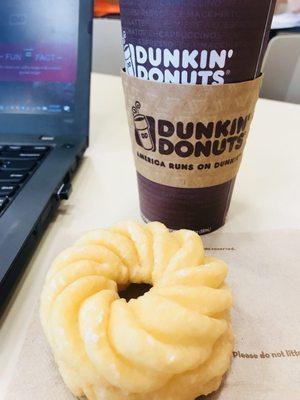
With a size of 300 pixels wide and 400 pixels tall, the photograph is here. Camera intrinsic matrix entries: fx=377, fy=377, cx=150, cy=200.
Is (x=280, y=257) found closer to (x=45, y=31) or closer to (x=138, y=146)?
(x=138, y=146)

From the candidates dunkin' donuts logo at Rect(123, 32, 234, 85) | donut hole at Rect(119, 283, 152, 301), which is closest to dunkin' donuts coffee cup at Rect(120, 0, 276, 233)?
dunkin' donuts logo at Rect(123, 32, 234, 85)

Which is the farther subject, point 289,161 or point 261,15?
point 289,161

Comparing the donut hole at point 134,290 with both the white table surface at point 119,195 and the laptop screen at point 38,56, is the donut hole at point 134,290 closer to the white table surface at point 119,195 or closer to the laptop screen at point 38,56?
the white table surface at point 119,195

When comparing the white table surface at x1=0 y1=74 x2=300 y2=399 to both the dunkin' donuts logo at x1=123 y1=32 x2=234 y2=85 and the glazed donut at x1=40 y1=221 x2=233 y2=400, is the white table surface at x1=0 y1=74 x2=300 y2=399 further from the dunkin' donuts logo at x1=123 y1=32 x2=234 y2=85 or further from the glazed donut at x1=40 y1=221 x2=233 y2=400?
the dunkin' donuts logo at x1=123 y1=32 x2=234 y2=85

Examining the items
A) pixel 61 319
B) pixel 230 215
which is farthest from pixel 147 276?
pixel 230 215

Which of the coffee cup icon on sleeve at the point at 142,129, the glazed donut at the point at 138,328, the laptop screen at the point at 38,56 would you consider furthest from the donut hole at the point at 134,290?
the laptop screen at the point at 38,56

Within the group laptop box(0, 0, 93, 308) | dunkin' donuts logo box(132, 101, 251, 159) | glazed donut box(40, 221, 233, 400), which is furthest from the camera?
laptop box(0, 0, 93, 308)
